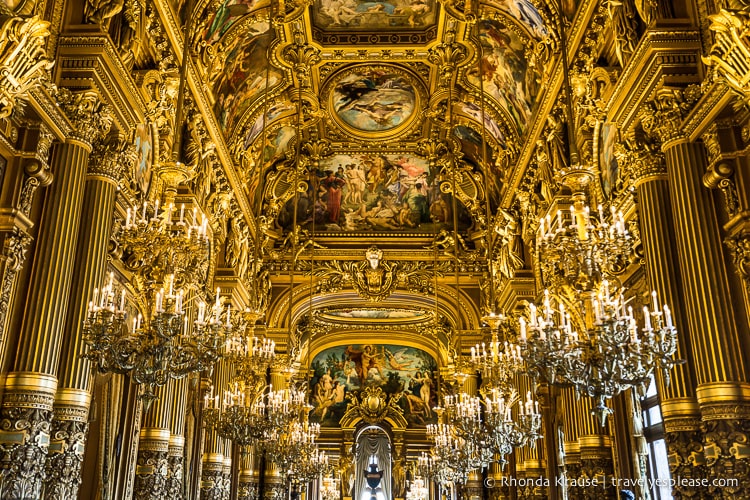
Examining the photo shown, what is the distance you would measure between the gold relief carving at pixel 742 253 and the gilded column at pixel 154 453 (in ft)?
25.8

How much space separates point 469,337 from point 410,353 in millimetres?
11360

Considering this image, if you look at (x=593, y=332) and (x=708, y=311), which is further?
(x=708, y=311)

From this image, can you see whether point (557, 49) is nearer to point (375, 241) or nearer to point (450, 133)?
point (450, 133)

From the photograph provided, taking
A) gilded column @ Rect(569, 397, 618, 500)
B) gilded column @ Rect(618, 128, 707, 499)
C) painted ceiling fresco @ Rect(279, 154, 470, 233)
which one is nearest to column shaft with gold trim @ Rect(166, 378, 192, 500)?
gilded column @ Rect(569, 397, 618, 500)

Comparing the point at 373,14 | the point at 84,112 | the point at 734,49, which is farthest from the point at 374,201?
the point at 734,49

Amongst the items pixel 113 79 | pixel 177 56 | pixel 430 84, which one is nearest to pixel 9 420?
pixel 113 79

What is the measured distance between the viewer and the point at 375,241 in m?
20.8

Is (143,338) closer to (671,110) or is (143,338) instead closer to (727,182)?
(727,182)

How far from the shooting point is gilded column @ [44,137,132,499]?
698 cm

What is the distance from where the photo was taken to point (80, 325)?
7664 millimetres

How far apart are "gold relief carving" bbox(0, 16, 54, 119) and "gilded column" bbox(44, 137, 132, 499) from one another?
2.20 m

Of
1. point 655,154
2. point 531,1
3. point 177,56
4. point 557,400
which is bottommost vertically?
point 557,400

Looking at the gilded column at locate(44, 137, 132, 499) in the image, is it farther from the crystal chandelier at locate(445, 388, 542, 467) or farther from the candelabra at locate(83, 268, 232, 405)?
the crystal chandelier at locate(445, 388, 542, 467)

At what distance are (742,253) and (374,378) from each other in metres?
26.2
